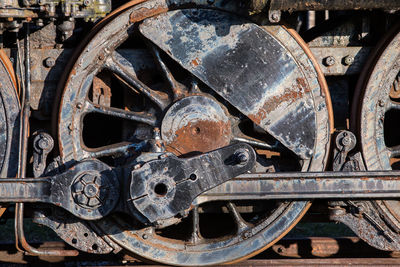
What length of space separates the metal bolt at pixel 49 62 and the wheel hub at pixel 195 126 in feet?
2.30

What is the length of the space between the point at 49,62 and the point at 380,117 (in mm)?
1806

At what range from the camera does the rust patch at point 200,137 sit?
341 centimetres

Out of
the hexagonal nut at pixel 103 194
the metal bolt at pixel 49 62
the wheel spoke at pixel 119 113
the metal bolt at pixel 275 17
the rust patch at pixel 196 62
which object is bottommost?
the hexagonal nut at pixel 103 194

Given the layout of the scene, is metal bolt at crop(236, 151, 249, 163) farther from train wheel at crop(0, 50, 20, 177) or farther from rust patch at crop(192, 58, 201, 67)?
train wheel at crop(0, 50, 20, 177)

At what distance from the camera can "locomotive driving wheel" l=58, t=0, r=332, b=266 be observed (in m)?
3.35

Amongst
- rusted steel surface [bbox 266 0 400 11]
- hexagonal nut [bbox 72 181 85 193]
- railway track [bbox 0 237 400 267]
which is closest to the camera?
rusted steel surface [bbox 266 0 400 11]

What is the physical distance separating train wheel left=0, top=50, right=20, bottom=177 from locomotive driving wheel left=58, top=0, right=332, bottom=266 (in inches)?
11.1

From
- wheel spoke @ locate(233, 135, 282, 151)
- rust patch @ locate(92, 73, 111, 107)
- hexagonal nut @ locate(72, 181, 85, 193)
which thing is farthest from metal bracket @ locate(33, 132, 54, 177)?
wheel spoke @ locate(233, 135, 282, 151)

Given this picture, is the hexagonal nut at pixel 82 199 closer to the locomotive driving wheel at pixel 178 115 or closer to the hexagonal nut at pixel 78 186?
the hexagonal nut at pixel 78 186

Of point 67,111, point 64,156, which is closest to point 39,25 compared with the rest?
point 67,111

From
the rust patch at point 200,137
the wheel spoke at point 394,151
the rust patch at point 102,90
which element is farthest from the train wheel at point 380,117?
the rust patch at point 102,90

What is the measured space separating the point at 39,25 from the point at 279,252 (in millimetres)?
1913

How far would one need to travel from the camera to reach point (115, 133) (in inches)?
152

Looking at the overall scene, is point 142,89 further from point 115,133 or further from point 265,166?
point 265,166
